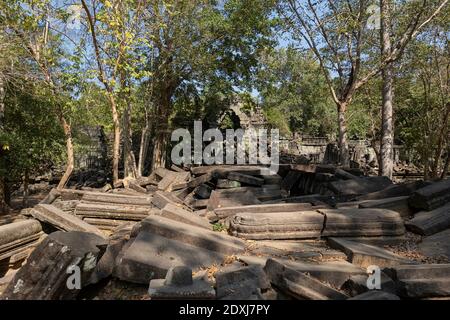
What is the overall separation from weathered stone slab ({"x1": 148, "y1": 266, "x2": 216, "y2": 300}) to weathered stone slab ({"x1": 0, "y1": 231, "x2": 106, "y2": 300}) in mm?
684

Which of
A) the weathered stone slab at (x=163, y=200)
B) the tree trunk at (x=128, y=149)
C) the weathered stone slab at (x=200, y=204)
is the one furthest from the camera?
the tree trunk at (x=128, y=149)

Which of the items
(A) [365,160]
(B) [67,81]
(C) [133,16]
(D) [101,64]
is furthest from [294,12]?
(A) [365,160]

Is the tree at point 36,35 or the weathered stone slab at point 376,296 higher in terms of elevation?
the tree at point 36,35

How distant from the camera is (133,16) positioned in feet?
28.1

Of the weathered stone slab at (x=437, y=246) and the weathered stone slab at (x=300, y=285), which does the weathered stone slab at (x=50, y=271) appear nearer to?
the weathered stone slab at (x=300, y=285)

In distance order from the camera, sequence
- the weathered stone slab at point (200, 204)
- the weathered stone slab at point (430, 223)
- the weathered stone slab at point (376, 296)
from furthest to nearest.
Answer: the weathered stone slab at point (200, 204), the weathered stone slab at point (430, 223), the weathered stone slab at point (376, 296)

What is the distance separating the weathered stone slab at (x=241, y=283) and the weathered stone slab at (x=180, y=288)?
5.4 inches

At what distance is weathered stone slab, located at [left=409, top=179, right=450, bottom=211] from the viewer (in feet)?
16.8

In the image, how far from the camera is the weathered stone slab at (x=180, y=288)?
2478 mm

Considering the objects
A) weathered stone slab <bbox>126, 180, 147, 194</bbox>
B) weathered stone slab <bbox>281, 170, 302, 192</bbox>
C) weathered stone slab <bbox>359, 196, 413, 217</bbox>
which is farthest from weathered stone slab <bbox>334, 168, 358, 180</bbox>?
weathered stone slab <bbox>126, 180, 147, 194</bbox>

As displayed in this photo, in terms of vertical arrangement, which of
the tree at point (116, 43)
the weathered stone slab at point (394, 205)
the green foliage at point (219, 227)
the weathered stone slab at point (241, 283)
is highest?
the tree at point (116, 43)

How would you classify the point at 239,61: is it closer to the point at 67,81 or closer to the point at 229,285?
the point at 67,81

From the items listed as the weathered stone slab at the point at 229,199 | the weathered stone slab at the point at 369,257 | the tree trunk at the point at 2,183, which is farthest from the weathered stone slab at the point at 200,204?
the tree trunk at the point at 2,183

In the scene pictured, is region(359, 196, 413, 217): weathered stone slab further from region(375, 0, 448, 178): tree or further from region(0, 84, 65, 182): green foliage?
region(0, 84, 65, 182): green foliage
